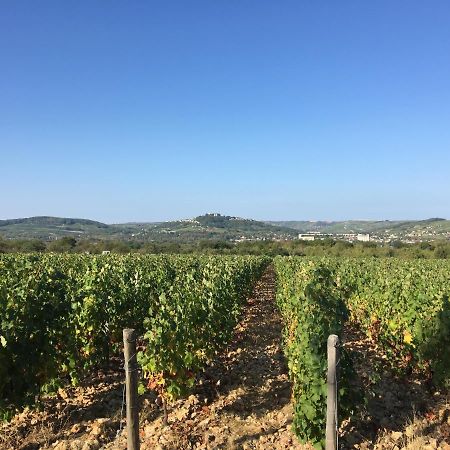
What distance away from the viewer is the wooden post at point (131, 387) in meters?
4.54

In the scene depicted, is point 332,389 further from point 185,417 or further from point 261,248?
point 261,248

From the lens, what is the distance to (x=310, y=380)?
534cm

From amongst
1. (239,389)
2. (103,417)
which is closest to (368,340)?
(239,389)

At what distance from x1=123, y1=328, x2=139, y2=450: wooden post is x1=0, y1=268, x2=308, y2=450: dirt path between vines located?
91 cm

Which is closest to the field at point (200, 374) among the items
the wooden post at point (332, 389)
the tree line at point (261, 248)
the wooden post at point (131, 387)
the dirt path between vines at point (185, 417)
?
the dirt path between vines at point (185, 417)

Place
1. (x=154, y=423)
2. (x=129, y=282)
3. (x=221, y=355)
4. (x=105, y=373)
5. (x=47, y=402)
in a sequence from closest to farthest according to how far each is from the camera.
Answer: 1. (x=154, y=423)
2. (x=47, y=402)
3. (x=105, y=373)
4. (x=221, y=355)
5. (x=129, y=282)

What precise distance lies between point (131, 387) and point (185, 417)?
2.10 metres

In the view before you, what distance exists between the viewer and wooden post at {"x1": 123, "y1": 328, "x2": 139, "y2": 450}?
454 centimetres

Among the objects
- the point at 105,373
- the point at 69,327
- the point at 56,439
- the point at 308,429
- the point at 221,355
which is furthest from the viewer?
the point at 221,355

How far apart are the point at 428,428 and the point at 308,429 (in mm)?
2029

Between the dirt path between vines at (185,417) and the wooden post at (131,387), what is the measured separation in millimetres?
915

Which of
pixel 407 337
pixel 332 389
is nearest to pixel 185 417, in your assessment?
pixel 332 389

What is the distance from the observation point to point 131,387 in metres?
4.56

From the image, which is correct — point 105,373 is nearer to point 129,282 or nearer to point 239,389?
point 239,389
